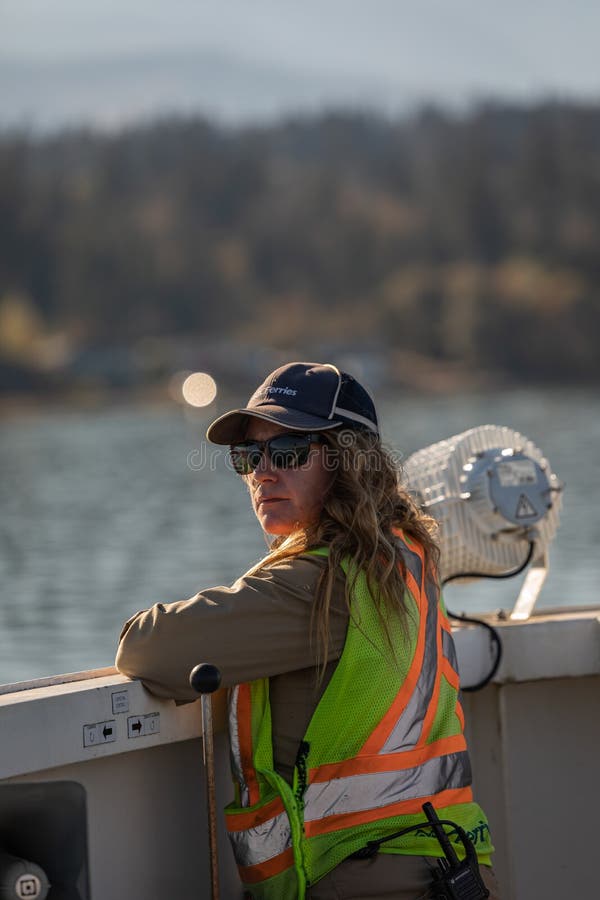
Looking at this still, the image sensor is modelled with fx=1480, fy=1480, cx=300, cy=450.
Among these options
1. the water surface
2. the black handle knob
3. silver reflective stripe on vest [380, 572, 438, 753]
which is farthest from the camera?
the water surface

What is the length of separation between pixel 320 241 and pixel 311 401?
50501mm

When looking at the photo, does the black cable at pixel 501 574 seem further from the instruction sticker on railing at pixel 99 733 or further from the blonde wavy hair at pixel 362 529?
the instruction sticker on railing at pixel 99 733

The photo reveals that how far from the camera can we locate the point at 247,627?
6.50ft

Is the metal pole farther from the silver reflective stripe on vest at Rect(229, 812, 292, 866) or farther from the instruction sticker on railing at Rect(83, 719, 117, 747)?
the instruction sticker on railing at Rect(83, 719, 117, 747)

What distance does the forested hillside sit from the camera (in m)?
42.9

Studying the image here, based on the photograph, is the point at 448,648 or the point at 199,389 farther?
the point at 199,389

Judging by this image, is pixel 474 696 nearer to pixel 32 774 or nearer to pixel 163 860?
pixel 163 860


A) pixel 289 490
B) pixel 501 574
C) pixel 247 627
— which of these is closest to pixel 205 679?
pixel 247 627

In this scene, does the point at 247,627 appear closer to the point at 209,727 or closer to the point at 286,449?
the point at 209,727

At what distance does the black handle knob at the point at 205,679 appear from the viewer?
1.89m

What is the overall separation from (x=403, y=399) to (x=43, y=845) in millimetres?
36476

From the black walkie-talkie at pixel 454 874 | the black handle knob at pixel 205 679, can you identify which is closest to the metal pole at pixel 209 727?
the black handle knob at pixel 205 679

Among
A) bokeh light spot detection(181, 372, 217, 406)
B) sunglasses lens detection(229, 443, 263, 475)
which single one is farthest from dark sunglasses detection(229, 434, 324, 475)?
bokeh light spot detection(181, 372, 217, 406)

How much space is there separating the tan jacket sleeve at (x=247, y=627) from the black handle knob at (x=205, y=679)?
0.08 metres
